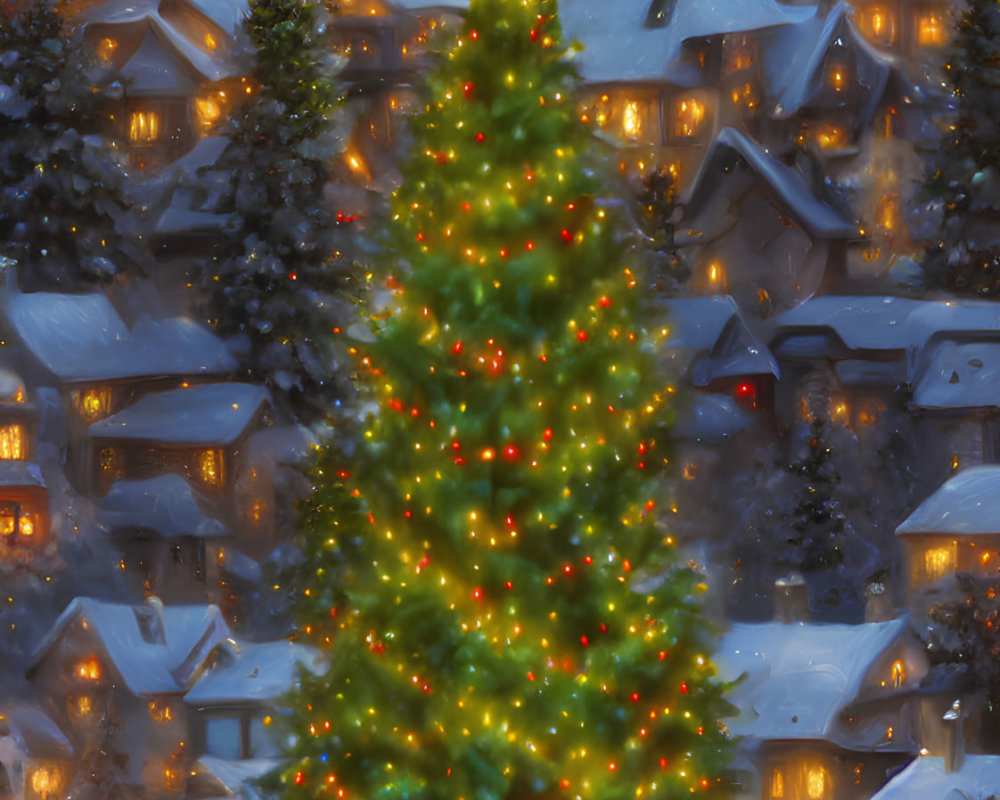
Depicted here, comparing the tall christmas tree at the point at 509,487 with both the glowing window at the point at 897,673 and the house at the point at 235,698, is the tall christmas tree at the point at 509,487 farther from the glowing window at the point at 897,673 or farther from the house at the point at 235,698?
the glowing window at the point at 897,673

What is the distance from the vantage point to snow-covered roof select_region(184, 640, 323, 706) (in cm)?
2133

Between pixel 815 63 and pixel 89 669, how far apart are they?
17.9 m

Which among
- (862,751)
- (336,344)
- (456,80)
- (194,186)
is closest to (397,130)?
(194,186)

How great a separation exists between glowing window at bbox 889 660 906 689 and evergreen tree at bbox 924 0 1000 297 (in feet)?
25.0

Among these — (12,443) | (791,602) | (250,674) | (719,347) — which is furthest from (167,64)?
(791,602)

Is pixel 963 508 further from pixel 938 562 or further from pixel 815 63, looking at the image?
pixel 815 63

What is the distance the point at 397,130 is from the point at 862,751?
49.1ft

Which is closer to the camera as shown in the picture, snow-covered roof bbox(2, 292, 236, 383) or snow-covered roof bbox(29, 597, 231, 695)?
snow-covered roof bbox(29, 597, 231, 695)

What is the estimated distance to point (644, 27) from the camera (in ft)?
111

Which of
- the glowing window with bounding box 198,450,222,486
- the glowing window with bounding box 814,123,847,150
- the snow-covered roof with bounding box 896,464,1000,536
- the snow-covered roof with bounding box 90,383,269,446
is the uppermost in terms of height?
the glowing window with bounding box 814,123,847,150

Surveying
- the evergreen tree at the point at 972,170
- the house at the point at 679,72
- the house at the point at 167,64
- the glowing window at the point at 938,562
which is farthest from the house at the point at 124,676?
the house at the point at 679,72

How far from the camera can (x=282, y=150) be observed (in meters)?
25.7

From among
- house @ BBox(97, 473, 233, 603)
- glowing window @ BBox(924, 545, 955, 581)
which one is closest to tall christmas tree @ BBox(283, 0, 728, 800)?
glowing window @ BBox(924, 545, 955, 581)

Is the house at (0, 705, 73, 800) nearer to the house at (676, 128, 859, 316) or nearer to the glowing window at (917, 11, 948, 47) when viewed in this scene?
the house at (676, 128, 859, 316)
